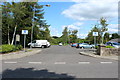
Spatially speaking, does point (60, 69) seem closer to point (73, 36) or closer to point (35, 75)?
point (35, 75)

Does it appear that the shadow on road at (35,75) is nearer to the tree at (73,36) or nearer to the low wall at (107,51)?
the low wall at (107,51)

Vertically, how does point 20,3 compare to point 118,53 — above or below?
above

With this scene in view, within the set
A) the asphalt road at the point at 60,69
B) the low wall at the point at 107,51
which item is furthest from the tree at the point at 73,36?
the asphalt road at the point at 60,69

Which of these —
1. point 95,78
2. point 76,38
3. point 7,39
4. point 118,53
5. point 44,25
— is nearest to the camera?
point 95,78

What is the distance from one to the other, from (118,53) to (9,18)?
1651cm

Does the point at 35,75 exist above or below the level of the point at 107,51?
below

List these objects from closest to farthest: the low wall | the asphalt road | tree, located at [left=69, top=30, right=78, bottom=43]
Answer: the asphalt road < the low wall < tree, located at [left=69, top=30, right=78, bottom=43]

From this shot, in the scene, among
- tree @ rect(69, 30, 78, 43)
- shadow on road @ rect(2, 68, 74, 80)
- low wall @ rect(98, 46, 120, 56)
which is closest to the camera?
shadow on road @ rect(2, 68, 74, 80)

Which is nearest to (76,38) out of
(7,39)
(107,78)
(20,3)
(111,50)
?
(7,39)

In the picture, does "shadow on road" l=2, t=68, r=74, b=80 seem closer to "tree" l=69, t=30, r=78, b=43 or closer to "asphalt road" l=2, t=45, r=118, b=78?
"asphalt road" l=2, t=45, r=118, b=78

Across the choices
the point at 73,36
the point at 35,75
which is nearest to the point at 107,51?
the point at 35,75

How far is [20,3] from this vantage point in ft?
73.2

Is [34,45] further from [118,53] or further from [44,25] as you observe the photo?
[118,53]

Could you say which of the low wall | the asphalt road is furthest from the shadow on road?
the low wall
